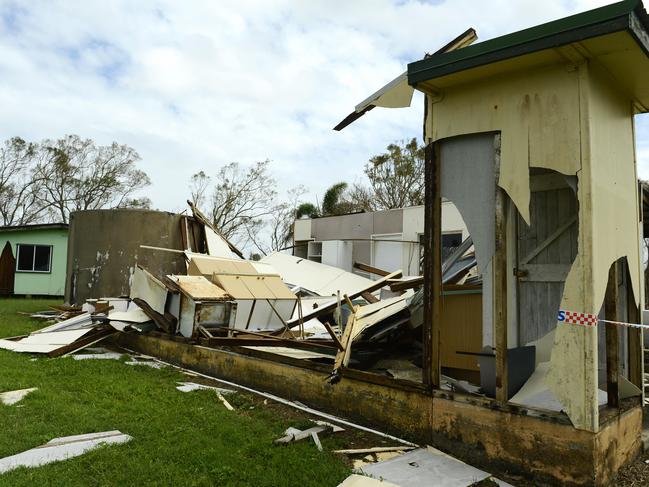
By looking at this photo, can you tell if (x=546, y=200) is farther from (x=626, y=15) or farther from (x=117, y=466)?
(x=117, y=466)

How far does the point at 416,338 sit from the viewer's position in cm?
640

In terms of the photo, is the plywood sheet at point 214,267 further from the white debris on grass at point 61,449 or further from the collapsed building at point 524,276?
the white debris on grass at point 61,449

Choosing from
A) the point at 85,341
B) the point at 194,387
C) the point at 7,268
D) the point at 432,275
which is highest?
the point at 432,275

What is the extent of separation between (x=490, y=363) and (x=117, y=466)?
10.1 ft

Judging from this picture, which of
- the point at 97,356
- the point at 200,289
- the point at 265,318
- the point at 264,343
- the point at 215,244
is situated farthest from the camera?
the point at 215,244

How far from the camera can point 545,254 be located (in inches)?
189

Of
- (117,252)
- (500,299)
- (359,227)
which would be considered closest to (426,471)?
(500,299)

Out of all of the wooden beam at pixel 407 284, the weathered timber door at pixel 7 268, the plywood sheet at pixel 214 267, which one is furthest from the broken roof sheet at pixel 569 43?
the weathered timber door at pixel 7 268

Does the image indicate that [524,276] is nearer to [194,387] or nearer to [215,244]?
[194,387]

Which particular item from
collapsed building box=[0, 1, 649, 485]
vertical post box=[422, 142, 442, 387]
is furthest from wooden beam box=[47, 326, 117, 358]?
vertical post box=[422, 142, 442, 387]

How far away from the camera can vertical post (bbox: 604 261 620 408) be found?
3.90 m

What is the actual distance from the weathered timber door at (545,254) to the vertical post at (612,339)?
0.62 m

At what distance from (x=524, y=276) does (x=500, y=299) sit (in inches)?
47.7

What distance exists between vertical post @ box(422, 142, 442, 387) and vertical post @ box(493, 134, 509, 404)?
0.53 m
